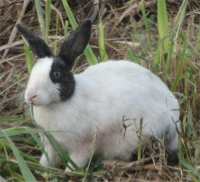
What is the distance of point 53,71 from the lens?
3633 mm

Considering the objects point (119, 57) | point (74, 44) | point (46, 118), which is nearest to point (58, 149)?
point (46, 118)

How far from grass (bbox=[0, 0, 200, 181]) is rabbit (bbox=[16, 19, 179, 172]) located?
4.6 inches

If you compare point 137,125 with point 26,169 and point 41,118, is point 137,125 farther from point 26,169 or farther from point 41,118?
point 26,169

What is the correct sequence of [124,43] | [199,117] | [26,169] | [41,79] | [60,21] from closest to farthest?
[26,169] → [41,79] → [199,117] → [124,43] → [60,21]

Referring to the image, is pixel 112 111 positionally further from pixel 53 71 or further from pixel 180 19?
pixel 180 19

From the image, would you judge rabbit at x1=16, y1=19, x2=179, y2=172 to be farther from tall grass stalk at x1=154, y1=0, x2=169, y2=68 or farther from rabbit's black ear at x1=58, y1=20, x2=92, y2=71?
tall grass stalk at x1=154, y1=0, x2=169, y2=68

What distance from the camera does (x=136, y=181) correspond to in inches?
145

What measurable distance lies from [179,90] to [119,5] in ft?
5.81

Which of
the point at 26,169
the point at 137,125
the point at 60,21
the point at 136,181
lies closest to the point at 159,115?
the point at 137,125

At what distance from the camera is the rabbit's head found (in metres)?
3.54

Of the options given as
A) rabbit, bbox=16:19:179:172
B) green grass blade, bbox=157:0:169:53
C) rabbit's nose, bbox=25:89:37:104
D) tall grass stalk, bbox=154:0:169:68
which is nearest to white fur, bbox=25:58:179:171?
rabbit, bbox=16:19:179:172

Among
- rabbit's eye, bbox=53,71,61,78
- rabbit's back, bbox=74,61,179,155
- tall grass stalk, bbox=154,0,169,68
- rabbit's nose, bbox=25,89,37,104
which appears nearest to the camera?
rabbit's nose, bbox=25,89,37,104

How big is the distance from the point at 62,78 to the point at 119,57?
56.0 inches

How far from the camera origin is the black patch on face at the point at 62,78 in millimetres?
3643
